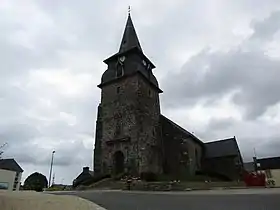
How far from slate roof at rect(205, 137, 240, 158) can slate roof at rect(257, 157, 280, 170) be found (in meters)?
17.0

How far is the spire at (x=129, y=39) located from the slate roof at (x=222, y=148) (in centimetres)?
1907

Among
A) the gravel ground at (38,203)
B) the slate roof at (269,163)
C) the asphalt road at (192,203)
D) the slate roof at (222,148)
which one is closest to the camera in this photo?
the gravel ground at (38,203)

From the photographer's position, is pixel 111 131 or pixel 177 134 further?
pixel 177 134

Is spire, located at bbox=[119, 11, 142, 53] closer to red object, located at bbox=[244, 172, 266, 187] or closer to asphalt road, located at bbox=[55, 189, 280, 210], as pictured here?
red object, located at bbox=[244, 172, 266, 187]

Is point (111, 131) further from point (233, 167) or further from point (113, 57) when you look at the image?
point (233, 167)

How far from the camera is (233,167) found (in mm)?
39938

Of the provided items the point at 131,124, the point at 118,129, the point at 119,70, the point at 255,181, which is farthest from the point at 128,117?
the point at 255,181

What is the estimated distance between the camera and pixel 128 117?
3088 cm

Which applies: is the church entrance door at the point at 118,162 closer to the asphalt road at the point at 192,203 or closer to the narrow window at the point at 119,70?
the narrow window at the point at 119,70

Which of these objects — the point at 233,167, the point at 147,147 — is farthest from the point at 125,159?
the point at 233,167

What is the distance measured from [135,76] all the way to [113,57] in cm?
484

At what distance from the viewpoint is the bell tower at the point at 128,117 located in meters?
29.5

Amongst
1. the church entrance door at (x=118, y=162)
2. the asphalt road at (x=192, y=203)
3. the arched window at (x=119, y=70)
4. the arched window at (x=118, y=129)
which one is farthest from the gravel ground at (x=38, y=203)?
the arched window at (x=119, y=70)

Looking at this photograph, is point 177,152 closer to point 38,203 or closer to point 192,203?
point 192,203
